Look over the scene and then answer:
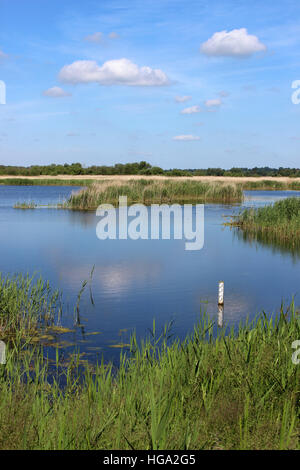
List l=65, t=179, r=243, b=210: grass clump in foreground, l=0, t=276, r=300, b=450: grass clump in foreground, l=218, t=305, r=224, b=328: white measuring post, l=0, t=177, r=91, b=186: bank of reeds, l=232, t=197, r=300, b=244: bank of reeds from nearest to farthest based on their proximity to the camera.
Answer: l=0, t=276, r=300, b=450: grass clump in foreground → l=218, t=305, r=224, b=328: white measuring post → l=232, t=197, r=300, b=244: bank of reeds → l=65, t=179, r=243, b=210: grass clump in foreground → l=0, t=177, r=91, b=186: bank of reeds

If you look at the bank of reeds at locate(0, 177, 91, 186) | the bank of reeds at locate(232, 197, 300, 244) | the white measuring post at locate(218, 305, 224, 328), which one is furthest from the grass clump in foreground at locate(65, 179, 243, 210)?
the bank of reeds at locate(0, 177, 91, 186)

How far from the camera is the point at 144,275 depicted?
16500 mm

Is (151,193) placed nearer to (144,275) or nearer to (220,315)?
(144,275)

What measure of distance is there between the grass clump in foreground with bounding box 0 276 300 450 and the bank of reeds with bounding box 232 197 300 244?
17039mm

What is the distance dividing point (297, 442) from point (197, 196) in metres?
44.7

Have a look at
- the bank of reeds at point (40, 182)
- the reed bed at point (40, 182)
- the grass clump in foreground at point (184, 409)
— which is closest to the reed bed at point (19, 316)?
the grass clump in foreground at point (184, 409)

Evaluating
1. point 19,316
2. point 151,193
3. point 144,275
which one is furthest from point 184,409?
point 151,193

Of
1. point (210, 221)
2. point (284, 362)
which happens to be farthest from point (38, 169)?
point (284, 362)

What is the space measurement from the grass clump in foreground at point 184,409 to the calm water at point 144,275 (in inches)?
120

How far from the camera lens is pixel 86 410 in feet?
17.0

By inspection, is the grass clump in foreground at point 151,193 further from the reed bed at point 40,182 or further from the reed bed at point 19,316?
the reed bed at point 40,182

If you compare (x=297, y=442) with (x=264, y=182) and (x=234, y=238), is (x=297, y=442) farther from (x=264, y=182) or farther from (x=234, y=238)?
(x=264, y=182)

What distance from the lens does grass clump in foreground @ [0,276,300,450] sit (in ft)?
15.2

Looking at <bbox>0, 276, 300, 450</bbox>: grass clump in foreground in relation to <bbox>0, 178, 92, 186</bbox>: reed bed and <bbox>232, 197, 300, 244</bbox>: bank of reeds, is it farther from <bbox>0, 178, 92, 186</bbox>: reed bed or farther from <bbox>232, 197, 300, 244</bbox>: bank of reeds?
<bbox>0, 178, 92, 186</bbox>: reed bed
